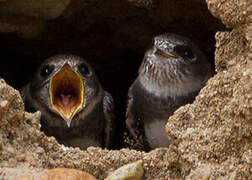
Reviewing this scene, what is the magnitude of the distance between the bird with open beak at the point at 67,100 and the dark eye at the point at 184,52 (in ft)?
2.68

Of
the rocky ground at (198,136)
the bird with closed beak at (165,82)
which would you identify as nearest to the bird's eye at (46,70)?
the bird with closed beak at (165,82)

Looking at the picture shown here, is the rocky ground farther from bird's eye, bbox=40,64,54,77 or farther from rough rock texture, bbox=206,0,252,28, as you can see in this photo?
bird's eye, bbox=40,64,54,77

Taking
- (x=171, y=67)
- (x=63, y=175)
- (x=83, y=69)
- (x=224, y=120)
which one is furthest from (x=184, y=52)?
(x=63, y=175)

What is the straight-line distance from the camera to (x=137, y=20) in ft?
16.4

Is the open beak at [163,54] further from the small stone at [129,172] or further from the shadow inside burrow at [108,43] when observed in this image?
the small stone at [129,172]

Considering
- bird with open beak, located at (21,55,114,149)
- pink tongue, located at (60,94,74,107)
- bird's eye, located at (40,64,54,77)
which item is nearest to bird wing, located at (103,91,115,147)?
bird with open beak, located at (21,55,114,149)

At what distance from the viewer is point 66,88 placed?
4273mm

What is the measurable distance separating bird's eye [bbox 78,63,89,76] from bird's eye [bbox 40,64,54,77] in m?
0.23

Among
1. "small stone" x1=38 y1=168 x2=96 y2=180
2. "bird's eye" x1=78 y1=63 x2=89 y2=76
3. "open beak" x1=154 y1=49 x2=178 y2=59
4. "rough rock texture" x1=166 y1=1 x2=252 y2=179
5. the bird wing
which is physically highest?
"rough rock texture" x1=166 y1=1 x2=252 y2=179

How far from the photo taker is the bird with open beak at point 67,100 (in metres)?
4.21

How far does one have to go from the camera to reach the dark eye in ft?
13.3

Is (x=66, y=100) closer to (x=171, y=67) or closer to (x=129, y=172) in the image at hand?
(x=171, y=67)

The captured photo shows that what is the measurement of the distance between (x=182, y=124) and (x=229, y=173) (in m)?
0.42

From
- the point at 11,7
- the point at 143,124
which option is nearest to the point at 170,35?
the point at 143,124
